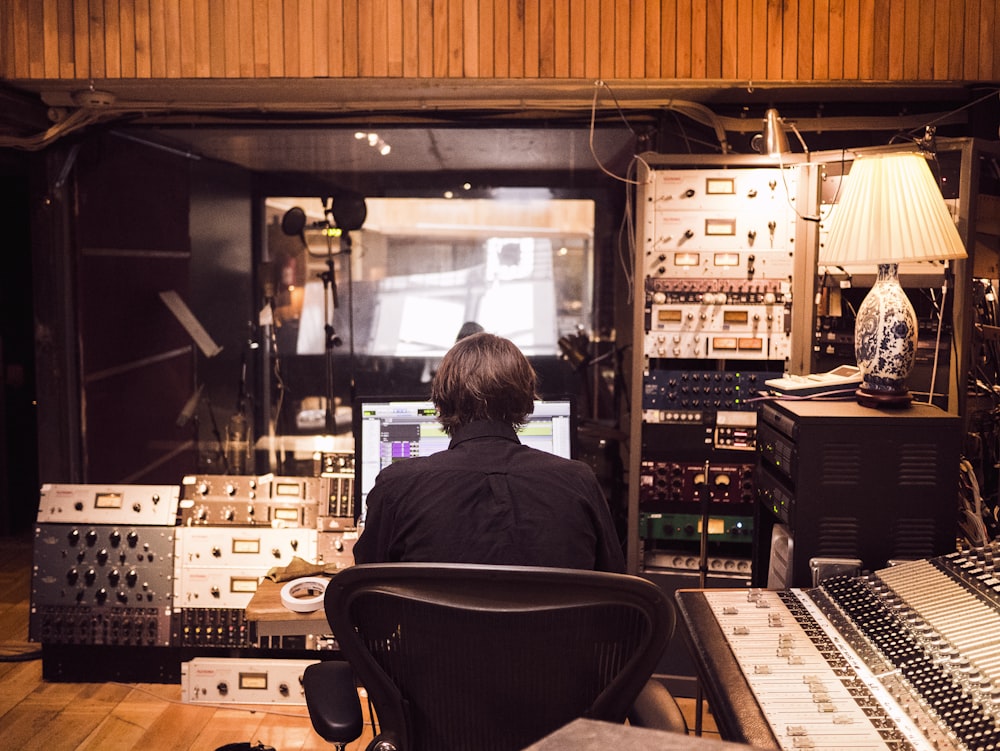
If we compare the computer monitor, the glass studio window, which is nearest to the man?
the computer monitor

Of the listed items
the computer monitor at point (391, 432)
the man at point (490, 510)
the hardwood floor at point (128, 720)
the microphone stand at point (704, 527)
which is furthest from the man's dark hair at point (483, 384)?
the microphone stand at point (704, 527)

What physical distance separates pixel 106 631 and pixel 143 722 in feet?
1.32

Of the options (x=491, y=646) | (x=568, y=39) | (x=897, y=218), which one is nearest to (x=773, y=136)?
(x=568, y=39)

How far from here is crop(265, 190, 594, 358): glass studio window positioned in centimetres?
591

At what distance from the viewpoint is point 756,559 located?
2.73m

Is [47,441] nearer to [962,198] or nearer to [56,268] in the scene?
[56,268]

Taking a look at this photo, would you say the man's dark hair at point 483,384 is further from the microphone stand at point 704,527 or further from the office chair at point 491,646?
the microphone stand at point 704,527

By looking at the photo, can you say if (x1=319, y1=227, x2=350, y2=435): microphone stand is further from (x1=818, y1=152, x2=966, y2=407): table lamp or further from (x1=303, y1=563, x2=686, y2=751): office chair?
(x1=303, y1=563, x2=686, y2=751): office chair

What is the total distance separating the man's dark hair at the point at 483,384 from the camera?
202 cm

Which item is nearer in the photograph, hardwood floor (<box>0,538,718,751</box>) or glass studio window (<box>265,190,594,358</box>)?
hardwood floor (<box>0,538,718,751</box>)

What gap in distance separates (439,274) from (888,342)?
13.2ft

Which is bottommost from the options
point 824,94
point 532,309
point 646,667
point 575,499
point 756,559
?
point 756,559

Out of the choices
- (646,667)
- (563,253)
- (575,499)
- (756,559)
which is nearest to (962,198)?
(756,559)

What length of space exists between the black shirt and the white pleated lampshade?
103 cm
